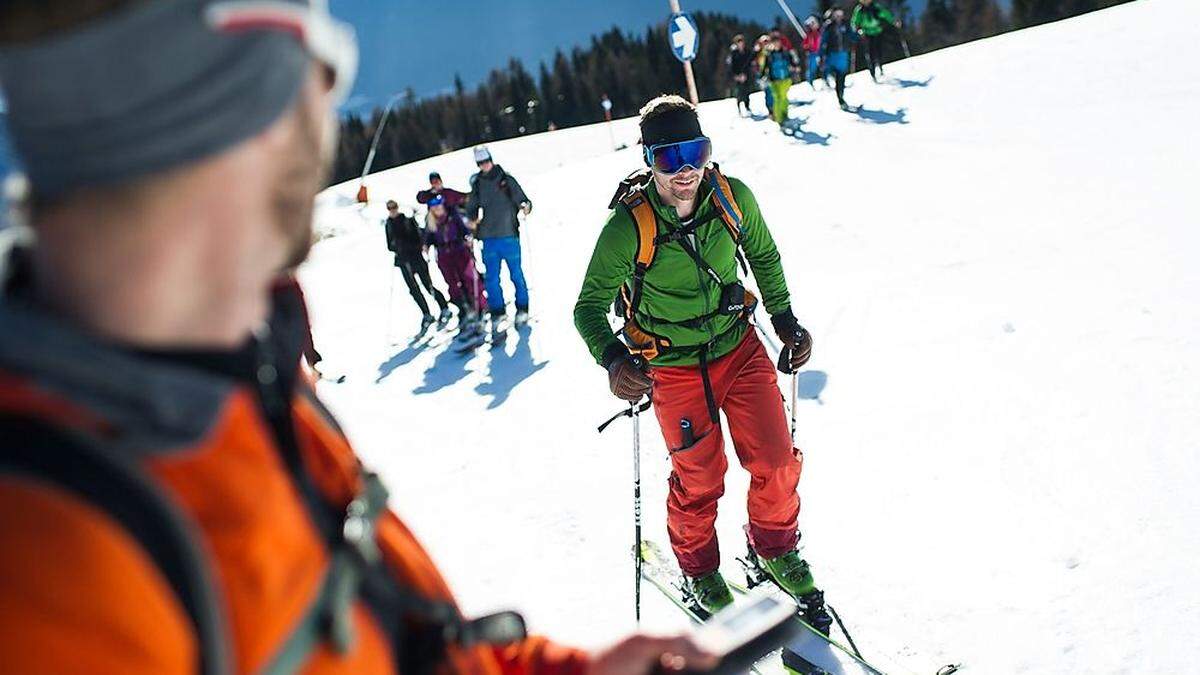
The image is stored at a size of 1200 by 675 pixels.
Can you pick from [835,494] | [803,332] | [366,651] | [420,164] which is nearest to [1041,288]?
[835,494]

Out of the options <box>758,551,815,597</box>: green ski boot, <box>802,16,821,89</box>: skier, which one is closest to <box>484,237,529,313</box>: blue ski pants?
<box>758,551,815,597</box>: green ski boot

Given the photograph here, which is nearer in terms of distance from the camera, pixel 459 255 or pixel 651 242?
pixel 651 242

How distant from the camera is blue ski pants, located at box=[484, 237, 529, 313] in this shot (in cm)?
916

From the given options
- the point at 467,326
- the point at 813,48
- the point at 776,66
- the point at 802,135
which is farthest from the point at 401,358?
the point at 813,48

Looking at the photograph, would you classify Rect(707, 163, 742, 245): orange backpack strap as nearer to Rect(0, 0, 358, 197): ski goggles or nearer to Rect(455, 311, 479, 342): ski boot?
Rect(0, 0, 358, 197): ski goggles

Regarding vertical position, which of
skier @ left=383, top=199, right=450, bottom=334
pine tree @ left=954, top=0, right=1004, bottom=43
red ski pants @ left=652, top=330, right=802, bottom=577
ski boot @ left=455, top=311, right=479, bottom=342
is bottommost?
ski boot @ left=455, top=311, right=479, bottom=342

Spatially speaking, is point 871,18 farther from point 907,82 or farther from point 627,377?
point 627,377

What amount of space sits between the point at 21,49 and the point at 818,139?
1354 centimetres

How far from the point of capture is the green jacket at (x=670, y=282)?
3477 millimetres

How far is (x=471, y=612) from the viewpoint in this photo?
4367 millimetres

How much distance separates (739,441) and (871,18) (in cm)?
1419

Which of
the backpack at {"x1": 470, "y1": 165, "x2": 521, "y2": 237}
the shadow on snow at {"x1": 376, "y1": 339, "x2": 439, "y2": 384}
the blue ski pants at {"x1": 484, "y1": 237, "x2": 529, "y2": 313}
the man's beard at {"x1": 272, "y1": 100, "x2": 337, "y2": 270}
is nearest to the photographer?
the man's beard at {"x1": 272, "y1": 100, "x2": 337, "y2": 270}

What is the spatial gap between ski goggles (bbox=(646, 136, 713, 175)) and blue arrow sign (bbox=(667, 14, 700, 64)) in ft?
33.3

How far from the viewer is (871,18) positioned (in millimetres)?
15109
